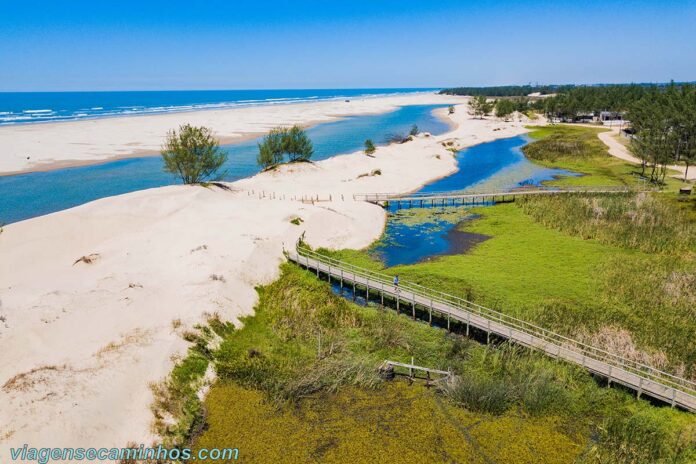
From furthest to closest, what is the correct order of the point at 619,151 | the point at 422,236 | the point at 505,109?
the point at 505,109
the point at 619,151
the point at 422,236

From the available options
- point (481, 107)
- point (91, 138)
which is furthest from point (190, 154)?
point (481, 107)

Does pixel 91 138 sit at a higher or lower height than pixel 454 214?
higher

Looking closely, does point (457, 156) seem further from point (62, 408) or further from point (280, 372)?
point (62, 408)

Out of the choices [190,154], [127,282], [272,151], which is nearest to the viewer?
[127,282]

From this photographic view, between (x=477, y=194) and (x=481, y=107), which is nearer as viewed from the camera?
(x=477, y=194)

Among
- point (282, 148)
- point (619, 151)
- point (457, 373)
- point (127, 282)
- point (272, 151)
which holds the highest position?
→ point (282, 148)

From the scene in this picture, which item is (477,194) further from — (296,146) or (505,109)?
(505,109)

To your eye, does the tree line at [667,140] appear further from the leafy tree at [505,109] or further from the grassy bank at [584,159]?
the leafy tree at [505,109]

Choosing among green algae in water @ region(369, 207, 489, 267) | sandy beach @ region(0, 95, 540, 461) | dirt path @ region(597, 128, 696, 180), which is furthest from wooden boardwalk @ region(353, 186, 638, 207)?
dirt path @ region(597, 128, 696, 180)
